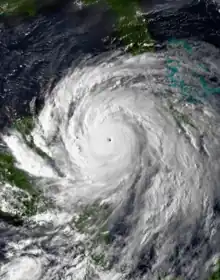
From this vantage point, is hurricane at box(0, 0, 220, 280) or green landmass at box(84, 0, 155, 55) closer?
hurricane at box(0, 0, 220, 280)

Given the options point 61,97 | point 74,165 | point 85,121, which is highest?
point 61,97

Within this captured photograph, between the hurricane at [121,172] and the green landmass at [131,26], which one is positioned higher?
the green landmass at [131,26]

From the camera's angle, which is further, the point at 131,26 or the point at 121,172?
the point at 131,26

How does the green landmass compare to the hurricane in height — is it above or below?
above

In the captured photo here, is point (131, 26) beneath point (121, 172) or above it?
above

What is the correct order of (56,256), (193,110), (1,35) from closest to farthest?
(56,256)
(193,110)
(1,35)

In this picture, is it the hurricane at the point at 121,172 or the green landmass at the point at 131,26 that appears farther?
the green landmass at the point at 131,26

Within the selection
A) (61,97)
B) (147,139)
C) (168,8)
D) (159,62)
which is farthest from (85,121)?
(168,8)

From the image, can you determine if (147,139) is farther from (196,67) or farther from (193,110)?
(196,67)
